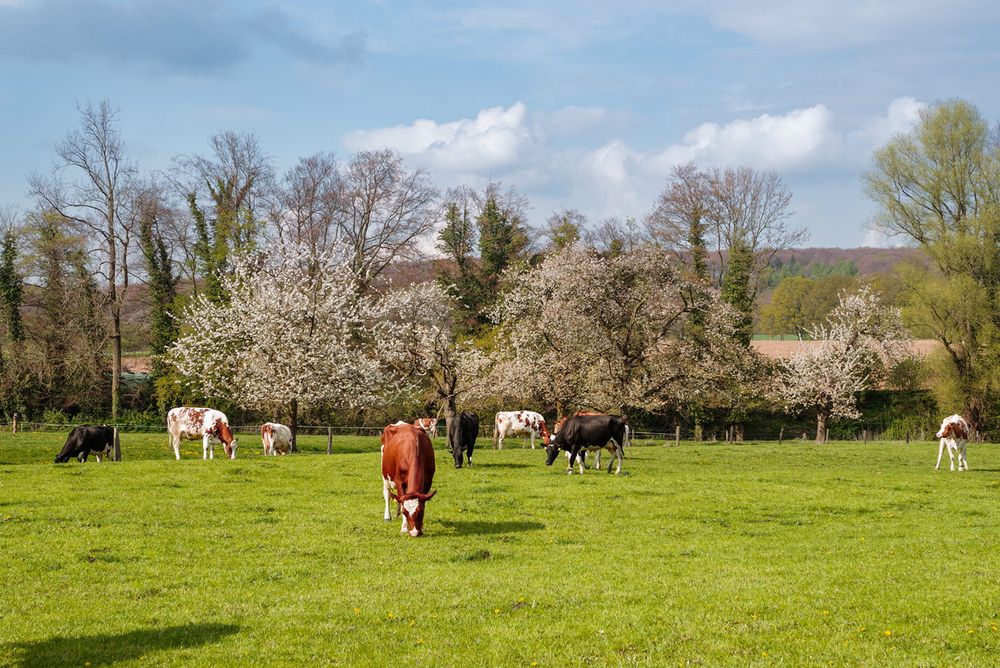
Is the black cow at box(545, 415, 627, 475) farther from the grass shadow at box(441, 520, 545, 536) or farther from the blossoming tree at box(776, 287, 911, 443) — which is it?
the blossoming tree at box(776, 287, 911, 443)

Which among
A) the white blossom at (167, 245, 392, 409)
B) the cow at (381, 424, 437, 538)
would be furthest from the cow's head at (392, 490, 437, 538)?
the white blossom at (167, 245, 392, 409)

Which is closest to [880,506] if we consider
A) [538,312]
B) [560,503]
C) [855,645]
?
[560,503]

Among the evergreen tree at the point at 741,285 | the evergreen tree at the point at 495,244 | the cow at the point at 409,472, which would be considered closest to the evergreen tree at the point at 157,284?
the evergreen tree at the point at 495,244

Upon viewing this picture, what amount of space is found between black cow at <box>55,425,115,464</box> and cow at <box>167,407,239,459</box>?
2.76 meters

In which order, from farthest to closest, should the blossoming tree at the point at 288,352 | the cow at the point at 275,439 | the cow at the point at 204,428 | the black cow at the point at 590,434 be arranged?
the blossoming tree at the point at 288,352 → the cow at the point at 275,439 → the cow at the point at 204,428 → the black cow at the point at 590,434

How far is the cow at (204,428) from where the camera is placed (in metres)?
31.6

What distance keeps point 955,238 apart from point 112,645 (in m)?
57.1

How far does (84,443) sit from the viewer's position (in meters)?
28.7

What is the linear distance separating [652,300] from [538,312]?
657 cm

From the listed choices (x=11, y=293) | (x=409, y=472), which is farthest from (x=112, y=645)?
(x=11, y=293)

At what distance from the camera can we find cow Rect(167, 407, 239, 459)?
31.6 metres

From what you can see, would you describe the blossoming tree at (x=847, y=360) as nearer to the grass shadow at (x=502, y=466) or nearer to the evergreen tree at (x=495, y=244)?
the evergreen tree at (x=495, y=244)

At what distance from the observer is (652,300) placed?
154 feet

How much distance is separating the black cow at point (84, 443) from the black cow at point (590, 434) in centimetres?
1518
